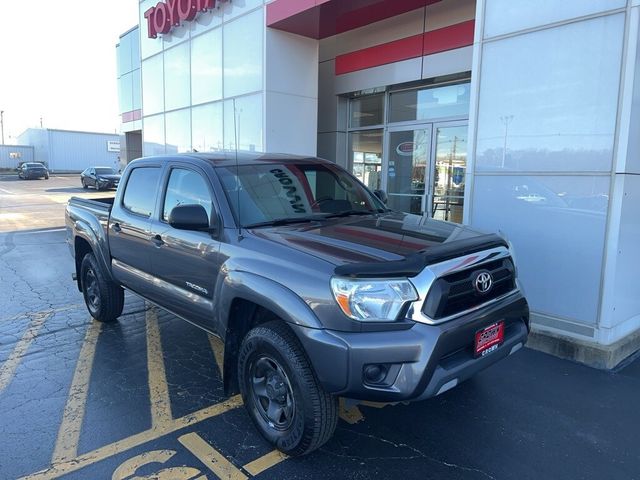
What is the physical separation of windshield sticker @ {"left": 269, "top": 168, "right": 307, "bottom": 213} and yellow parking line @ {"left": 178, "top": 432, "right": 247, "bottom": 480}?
1765 mm

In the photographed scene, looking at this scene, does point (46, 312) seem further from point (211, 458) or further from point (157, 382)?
point (211, 458)

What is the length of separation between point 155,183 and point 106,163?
6302cm

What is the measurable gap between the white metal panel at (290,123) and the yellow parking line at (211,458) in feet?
23.2

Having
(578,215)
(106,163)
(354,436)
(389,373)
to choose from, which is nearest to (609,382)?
(578,215)

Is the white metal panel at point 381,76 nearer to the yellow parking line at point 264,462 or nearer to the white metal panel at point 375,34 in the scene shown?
the white metal panel at point 375,34

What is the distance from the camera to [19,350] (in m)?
4.70

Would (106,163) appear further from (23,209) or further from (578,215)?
(578,215)

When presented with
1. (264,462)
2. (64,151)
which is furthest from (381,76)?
(64,151)

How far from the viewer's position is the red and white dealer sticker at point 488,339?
9.30 ft

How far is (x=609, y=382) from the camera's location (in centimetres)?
416

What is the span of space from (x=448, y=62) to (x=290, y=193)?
5662 mm

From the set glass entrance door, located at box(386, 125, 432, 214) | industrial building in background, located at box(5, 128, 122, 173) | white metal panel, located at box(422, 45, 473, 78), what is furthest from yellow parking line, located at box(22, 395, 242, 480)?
industrial building in background, located at box(5, 128, 122, 173)

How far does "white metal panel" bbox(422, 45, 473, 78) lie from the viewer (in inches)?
309

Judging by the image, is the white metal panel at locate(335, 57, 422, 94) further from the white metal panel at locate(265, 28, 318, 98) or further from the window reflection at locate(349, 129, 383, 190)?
the window reflection at locate(349, 129, 383, 190)
